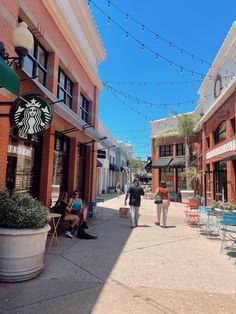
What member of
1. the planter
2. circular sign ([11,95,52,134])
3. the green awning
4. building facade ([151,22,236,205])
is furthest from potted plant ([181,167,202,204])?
the green awning

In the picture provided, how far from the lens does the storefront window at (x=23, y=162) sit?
6441 mm

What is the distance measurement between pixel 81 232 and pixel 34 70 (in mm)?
4794

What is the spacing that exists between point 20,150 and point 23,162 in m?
0.40

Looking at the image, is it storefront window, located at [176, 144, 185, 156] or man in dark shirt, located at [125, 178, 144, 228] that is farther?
storefront window, located at [176, 144, 185, 156]

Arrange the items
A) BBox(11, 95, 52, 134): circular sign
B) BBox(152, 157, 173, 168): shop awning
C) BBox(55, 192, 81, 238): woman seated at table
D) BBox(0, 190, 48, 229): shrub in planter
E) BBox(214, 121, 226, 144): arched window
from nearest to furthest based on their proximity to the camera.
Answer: BBox(0, 190, 48, 229): shrub in planter
BBox(11, 95, 52, 134): circular sign
BBox(55, 192, 81, 238): woman seated at table
BBox(214, 121, 226, 144): arched window
BBox(152, 157, 173, 168): shop awning

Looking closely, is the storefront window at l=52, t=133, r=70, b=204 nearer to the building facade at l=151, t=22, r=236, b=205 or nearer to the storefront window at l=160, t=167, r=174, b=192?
the building facade at l=151, t=22, r=236, b=205

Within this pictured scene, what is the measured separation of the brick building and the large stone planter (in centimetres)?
177

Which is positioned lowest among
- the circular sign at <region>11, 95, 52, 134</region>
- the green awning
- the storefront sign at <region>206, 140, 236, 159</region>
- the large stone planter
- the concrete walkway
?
the concrete walkway

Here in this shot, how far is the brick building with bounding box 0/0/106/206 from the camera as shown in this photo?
5.78 m

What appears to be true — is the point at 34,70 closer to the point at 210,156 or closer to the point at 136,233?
the point at 136,233

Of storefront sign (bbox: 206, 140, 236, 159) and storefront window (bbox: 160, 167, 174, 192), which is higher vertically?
storefront sign (bbox: 206, 140, 236, 159)

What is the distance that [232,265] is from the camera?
544cm

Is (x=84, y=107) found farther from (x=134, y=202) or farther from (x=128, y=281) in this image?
(x=128, y=281)

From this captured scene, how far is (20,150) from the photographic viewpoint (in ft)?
22.6
